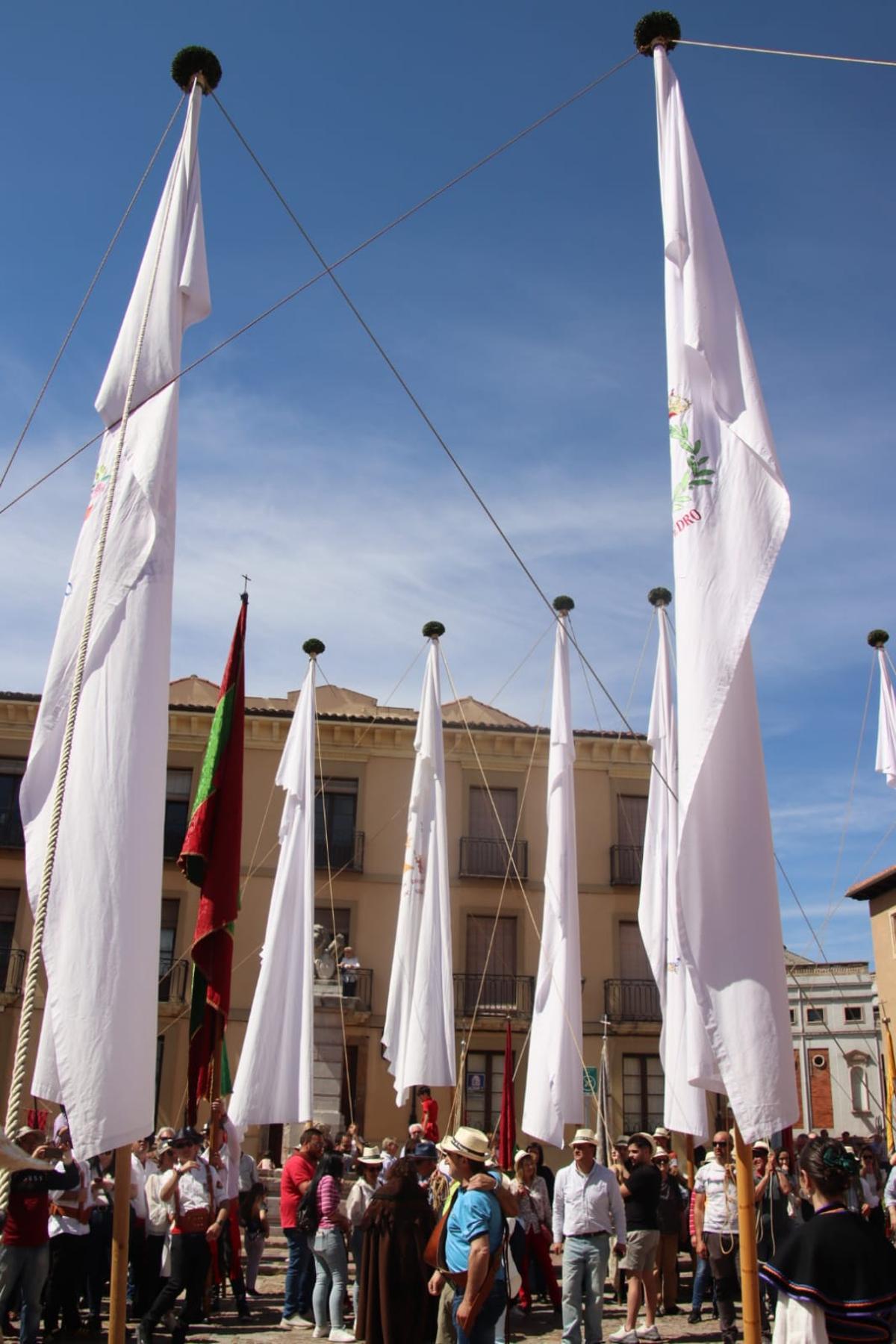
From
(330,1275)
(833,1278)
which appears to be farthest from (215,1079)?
(833,1278)

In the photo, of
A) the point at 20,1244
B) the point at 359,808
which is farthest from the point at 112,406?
the point at 359,808

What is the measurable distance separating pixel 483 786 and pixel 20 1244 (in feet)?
69.5

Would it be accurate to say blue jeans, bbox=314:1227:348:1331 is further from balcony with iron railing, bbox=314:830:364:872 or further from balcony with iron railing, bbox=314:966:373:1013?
balcony with iron railing, bbox=314:830:364:872

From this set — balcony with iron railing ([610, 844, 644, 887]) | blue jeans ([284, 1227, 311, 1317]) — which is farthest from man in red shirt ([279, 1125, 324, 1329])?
balcony with iron railing ([610, 844, 644, 887])

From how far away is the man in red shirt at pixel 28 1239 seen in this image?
8.05m

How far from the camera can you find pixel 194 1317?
9156 mm

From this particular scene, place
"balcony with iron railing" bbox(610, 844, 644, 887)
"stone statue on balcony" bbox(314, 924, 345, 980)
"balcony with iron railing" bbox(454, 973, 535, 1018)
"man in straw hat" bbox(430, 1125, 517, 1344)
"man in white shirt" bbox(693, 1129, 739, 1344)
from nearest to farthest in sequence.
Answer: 1. "man in straw hat" bbox(430, 1125, 517, 1344)
2. "man in white shirt" bbox(693, 1129, 739, 1344)
3. "stone statue on balcony" bbox(314, 924, 345, 980)
4. "balcony with iron railing" bbox(454, 973, 535, 1018)
5. "balcony with iron railing" bbox(610, 844, 644, 887)

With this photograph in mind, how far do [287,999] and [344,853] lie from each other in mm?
13747

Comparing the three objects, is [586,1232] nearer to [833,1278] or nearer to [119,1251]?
[119,1251]

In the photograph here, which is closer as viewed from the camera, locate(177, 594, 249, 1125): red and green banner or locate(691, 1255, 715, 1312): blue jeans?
locate(177, 594, 249, 1125): red and green banner

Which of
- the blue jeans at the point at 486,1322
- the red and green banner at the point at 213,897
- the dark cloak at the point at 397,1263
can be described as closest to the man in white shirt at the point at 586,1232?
the dark cloak at the point at 397,1263

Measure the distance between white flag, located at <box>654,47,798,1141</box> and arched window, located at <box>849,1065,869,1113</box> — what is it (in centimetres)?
3942

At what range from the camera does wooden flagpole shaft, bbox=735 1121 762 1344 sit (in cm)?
504

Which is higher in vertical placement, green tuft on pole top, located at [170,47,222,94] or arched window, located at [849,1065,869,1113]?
green tuft on pole top, located at [170,47,222,94]
